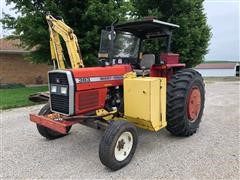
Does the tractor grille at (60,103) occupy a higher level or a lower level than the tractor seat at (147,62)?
lower

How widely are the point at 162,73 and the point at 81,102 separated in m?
1.94

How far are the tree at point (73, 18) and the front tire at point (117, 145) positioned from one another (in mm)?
7896

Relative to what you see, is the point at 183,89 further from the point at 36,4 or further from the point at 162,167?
the point at 36,4

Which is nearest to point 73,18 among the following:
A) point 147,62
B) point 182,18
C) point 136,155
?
point 182,18

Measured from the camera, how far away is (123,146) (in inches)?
173

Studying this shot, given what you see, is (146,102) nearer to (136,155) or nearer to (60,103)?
(136,155)

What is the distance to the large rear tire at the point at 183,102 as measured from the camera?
5.11 metres

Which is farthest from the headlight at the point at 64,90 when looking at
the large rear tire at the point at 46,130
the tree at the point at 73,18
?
the tree at the point at 73,18

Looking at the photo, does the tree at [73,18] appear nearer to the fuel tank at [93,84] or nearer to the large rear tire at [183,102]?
the large rear tire at [183,102]

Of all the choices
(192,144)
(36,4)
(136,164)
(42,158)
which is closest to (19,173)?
(42,158)

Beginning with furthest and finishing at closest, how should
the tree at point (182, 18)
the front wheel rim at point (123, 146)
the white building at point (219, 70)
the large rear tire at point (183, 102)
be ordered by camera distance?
1. the white building at point (219, 70)
2. the tree at point (182, 18)
3. the large rear tire at point (183, 102)
4. the front wheel rim at point (123, 146)

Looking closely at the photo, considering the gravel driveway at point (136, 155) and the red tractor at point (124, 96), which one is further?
the red tractor at point (124, 96)

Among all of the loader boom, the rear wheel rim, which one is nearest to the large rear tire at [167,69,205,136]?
the rear wheel rim

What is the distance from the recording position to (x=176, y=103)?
5.09 m
